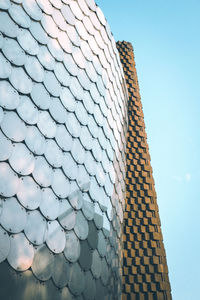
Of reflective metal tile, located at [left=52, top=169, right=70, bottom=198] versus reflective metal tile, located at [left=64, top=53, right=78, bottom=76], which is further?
reflective metal tile, located at [left=64, top=53, right=78, bottom=76]

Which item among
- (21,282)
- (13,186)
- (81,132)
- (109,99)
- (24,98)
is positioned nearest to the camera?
(21,282)

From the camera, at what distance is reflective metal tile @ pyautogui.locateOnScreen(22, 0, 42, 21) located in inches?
262

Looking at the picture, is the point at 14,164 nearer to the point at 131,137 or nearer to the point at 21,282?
the point at 21,282

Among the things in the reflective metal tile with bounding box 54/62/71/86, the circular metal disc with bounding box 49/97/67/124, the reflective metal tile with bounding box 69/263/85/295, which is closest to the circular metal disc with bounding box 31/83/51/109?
the circular metal disc with bounding box 49/97/67/124

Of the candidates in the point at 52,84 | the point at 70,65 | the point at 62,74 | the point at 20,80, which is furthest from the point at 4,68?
the point at 70,65

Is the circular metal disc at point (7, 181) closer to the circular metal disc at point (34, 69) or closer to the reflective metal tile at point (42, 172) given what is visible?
the reflective metal tile at point (42, 172)

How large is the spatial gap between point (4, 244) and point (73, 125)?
3.30 metres

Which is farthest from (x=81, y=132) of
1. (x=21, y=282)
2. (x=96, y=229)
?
(x=21, y=282)

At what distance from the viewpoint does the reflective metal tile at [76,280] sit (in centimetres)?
558

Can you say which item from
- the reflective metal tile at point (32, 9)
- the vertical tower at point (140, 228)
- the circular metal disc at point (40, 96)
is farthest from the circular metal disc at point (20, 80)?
the vertical tower at point (140, 228)

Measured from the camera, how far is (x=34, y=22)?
671 cm

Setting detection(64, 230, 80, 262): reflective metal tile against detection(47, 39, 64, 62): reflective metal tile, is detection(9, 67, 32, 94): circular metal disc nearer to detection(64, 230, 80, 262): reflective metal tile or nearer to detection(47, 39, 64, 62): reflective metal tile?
detection(47, 39, 64, 62): reflective metal tile

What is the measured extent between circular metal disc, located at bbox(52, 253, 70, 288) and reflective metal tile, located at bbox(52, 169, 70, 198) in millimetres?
1198

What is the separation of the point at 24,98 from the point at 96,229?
3.42 m
